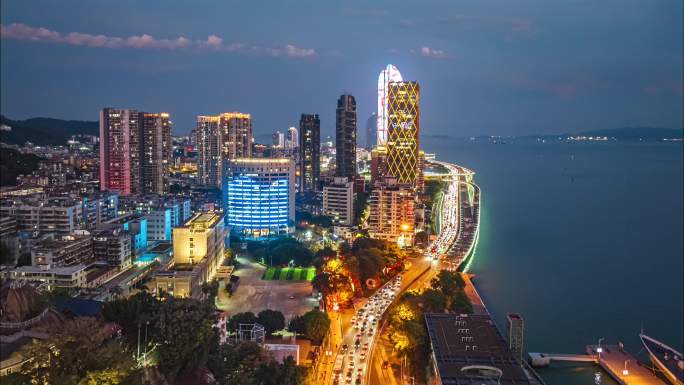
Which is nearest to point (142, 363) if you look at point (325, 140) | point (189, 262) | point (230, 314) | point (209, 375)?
point (209, 375)

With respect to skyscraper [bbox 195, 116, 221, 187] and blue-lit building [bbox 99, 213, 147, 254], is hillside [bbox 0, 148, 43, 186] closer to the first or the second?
blue-lit building [bbox 99, 213, 147, 254]

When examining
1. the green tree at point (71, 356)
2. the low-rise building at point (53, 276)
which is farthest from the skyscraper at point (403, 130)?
the green tree at point (71, 356)

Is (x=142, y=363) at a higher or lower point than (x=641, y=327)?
higher

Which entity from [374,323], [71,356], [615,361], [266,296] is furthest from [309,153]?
[71,356]

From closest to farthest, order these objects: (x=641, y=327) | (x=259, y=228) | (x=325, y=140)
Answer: (x=641, y=327), (x=259, y=228), (x=325, y=140)

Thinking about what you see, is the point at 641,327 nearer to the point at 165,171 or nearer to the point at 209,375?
the point at 209,375

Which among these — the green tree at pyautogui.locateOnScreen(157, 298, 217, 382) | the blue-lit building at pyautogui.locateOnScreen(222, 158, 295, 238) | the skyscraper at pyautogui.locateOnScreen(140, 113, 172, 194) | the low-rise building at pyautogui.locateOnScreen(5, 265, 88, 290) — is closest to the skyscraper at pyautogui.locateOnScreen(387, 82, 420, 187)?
the skyscraper at pyautogui.locateOnScreen(140, 113, 172, 194)
